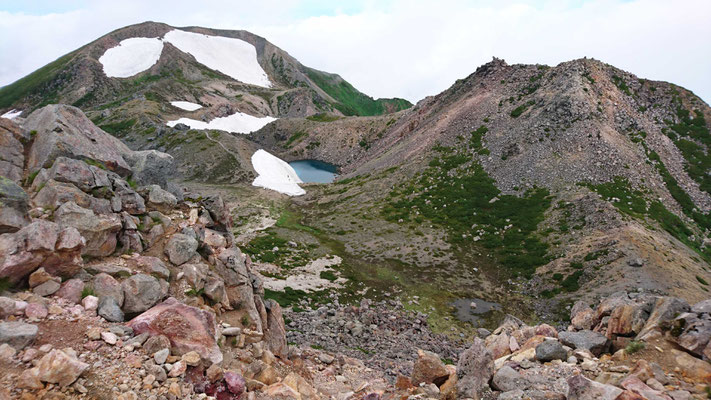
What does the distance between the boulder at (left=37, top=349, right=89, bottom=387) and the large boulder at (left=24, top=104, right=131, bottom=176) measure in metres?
11.4

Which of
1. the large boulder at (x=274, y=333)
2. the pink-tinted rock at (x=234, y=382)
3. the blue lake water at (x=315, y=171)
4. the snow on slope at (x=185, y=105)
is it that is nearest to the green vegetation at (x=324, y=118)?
the blue lake water at (x=315, y=171)

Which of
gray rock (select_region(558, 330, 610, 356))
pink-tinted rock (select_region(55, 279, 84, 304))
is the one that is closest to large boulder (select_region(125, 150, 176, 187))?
pink-tinted rock (select_region(55, 279, 84, 304))

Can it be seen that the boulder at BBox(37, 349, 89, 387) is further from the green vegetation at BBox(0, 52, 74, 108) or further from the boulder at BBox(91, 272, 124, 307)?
the green vegetation at BBox(0, 52, 74, 108)

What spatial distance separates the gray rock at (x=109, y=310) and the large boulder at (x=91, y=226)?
2.87 m

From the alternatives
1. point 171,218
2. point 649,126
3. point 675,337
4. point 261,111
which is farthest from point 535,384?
point 261,111

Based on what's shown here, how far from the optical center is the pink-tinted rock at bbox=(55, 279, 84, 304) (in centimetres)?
1211

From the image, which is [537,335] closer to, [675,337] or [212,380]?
[675,337]

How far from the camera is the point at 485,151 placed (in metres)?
80.9

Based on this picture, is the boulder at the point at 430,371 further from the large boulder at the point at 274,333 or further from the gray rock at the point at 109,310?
the gray rock at the point at 109,310

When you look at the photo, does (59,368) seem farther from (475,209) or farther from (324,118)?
(324,118)

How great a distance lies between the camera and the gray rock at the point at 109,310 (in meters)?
12.1

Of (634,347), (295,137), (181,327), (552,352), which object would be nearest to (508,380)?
(552,352)

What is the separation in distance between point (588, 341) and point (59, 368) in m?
21.6

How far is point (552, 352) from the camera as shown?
55.3ft
